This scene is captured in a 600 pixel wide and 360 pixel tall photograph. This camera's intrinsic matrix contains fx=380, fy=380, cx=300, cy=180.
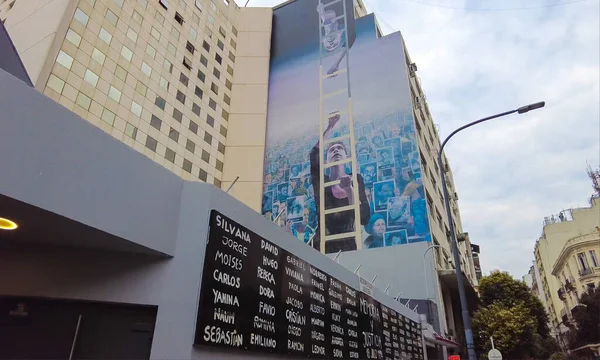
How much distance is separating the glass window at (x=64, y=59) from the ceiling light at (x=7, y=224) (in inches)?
987

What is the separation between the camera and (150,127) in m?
30.2

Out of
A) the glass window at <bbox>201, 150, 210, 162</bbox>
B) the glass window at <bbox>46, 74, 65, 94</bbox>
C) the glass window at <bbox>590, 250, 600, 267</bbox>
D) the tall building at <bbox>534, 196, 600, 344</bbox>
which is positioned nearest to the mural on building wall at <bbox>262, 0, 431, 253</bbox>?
the glass window at <bbox>201, 150, 210, 162</bbox>

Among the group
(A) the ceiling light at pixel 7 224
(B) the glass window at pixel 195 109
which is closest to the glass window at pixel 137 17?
(B) the glass window at pixel 195 109

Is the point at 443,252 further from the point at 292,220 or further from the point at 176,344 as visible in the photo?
the point at 176,344

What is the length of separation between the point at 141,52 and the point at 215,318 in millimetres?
30468

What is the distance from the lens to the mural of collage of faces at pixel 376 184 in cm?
2819

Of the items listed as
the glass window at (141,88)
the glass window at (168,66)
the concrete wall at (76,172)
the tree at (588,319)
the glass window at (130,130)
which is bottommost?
the concrete wall at (76,172)

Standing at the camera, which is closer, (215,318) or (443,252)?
(215,318)

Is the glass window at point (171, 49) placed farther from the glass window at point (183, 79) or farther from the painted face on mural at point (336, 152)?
the painted face on mural at point (336, 152)

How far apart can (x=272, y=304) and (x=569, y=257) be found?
52069 millimetres

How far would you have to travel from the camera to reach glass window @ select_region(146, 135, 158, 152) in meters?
29.8

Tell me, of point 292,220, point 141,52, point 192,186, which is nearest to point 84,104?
point 141,52

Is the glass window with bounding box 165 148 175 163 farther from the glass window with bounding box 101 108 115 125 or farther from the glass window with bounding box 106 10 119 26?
the glass window with bounding box 106 10 119 26

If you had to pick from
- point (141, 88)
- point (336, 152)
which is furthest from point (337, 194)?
point (141, 88)
